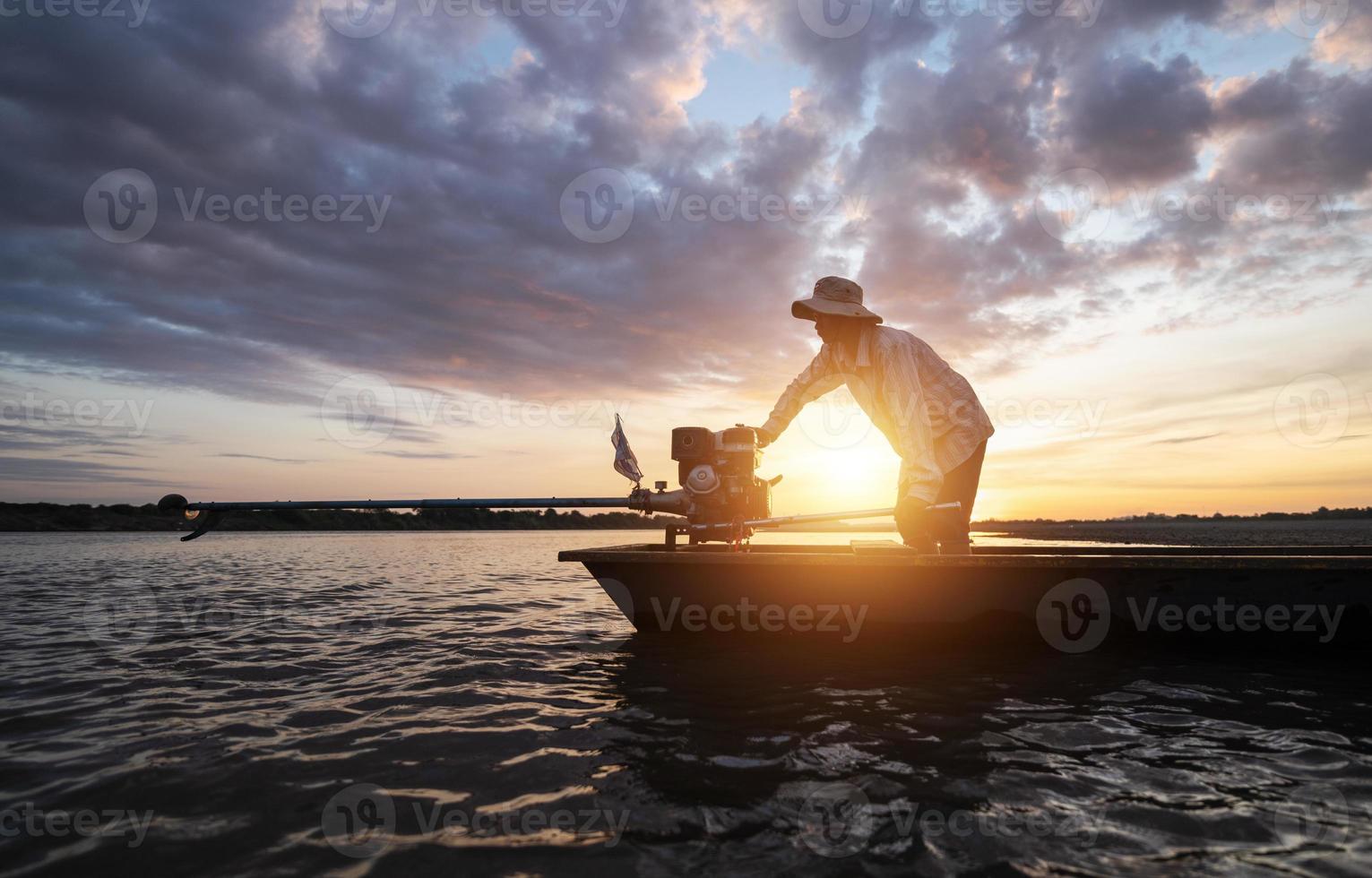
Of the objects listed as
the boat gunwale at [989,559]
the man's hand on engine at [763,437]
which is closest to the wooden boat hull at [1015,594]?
the boat gunwale at [989,559]

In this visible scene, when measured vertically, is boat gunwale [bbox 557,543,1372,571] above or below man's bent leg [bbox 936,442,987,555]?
below

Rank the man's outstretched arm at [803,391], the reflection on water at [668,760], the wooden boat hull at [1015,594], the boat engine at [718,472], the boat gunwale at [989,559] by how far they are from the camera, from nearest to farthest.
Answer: the reflection on water at [668,760]
the boat gunwale at [989,559]
the wooden boat hull at [1015,594]
the man's outstretched arm at [803,391]
the boat engine at [718,472]

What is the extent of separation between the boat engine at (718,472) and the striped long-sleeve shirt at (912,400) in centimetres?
126

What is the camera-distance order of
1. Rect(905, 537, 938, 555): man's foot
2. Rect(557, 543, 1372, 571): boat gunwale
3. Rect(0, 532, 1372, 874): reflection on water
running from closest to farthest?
Rect(0, 532, 1372, 874): reflection on water, Rect(557, 543, 1372, 571): boat gunwale, Rect(905, 537, 938, 555): man's foot

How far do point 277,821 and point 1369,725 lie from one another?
625cm

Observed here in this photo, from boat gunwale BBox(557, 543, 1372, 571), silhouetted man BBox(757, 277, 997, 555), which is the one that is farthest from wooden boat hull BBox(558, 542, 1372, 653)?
→ silhouetted man BBox(757, 277, 997, 555)

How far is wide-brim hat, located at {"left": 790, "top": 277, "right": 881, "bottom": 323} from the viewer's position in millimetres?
6395

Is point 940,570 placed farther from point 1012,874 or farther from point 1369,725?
point 1012,874

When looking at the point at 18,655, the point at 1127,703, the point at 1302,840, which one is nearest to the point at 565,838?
the point at 1302,840

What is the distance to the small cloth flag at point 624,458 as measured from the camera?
7.82m

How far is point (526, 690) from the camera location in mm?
5145

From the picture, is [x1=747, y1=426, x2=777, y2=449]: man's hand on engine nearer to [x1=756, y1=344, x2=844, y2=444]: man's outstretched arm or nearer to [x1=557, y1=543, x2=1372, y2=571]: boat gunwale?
[x1=756, y1=344, x2=844, y2=444]: man's outstretched arm

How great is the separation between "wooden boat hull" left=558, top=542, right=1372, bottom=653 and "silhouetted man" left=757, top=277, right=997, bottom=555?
19.5 inches

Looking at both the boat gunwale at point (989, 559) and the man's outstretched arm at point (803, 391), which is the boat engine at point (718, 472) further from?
the boat gunwale at point (989, 559)
